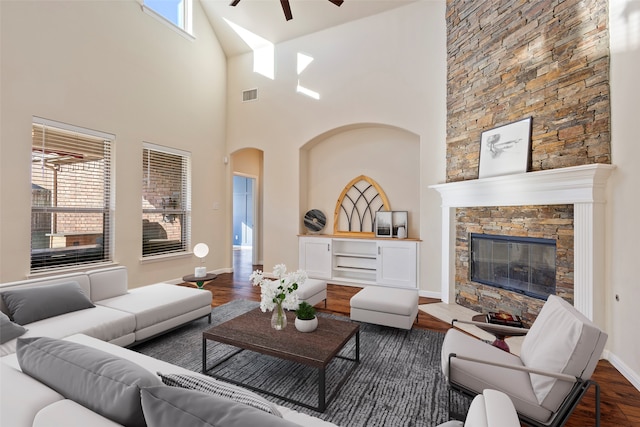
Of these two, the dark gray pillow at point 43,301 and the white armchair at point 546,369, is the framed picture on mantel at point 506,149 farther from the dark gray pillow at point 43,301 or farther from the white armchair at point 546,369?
the dark gray pillow at point 43,301

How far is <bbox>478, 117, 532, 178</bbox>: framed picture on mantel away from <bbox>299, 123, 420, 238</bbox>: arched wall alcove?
1457 millimetres

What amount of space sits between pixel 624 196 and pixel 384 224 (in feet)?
10.4

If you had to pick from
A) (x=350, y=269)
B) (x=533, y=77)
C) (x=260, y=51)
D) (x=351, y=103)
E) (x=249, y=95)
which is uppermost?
(x=260, y=51)

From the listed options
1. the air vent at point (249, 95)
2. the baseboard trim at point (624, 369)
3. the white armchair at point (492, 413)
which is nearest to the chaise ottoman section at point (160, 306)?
the white armchair at point (492, 413)

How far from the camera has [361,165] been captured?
5738mm

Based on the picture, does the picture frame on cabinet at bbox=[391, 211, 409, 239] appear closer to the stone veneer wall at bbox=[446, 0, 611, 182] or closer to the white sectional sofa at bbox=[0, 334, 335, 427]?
the stone veneer wall at bbox=[446, 0, 611, 182]

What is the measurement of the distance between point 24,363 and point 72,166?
3.67 m

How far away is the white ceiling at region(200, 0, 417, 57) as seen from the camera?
5113mm

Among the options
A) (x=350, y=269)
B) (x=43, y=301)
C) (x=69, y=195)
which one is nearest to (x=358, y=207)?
(x=350, y=269)

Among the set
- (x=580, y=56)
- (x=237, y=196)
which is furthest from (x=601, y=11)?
(x=237, y=196)

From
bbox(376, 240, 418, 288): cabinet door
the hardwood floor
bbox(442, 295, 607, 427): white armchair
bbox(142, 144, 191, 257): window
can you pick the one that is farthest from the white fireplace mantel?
bbox(142, 144, 191, 257): window

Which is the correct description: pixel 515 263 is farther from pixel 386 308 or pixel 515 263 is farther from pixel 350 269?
pixel 350 269

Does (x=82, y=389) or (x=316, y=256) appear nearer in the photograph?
(x=82, y=389)

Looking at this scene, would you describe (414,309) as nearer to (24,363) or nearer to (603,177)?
(603,177)
